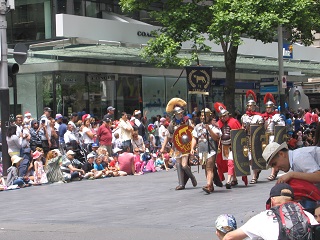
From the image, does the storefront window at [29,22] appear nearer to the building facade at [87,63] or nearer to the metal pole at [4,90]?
the building facade at [87,63]

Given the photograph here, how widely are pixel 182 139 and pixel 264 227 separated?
38.0 ft

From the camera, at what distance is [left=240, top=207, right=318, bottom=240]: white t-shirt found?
Result: 17.2 ft

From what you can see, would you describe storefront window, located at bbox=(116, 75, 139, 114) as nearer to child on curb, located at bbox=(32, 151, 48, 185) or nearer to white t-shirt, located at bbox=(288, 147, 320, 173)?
child on curb, located at bbox=(32, 151, 48, 185)

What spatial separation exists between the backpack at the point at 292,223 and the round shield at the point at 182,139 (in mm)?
11521

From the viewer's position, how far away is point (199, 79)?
16.7 m

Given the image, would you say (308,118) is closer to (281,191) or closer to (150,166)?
(150,166)

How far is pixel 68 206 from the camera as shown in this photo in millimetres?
14852

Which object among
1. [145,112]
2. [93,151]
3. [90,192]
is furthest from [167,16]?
[90,192]

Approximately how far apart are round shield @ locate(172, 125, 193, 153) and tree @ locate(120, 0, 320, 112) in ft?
32.4

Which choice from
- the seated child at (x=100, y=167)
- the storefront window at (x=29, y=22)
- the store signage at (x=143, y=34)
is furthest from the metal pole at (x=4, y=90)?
the store signage at (x=143, y=34)

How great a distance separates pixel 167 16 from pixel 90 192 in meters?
12.6

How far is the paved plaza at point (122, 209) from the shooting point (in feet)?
37.1

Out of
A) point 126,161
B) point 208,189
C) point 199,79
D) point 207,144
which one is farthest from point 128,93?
point 208,189

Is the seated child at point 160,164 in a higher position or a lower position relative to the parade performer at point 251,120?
lower
